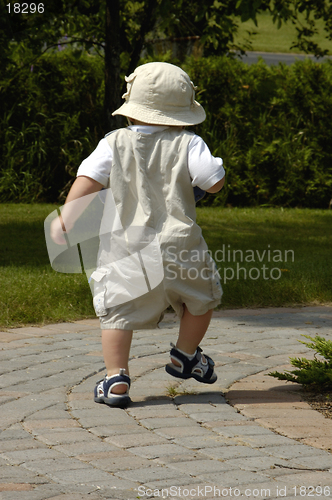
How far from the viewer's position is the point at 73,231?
300 centimetres

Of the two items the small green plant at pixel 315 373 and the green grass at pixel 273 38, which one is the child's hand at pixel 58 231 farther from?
the green grass at pixel 273 38

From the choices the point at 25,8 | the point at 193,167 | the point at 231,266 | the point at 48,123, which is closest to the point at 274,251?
the point at 231,266

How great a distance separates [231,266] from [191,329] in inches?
116

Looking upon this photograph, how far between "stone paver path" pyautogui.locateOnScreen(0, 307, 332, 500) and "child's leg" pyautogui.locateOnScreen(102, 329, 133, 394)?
0.62 ft

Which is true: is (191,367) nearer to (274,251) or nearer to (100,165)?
(100,165)

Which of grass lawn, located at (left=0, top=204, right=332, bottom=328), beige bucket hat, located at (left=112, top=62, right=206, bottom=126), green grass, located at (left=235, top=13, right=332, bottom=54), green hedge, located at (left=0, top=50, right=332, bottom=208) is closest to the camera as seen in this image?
beige bucket hat, located at (left=112, top=62, right=206, bottom=126)

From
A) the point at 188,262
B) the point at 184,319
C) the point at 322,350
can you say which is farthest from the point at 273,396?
the point at 188,262

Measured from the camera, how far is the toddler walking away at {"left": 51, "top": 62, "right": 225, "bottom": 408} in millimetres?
2893

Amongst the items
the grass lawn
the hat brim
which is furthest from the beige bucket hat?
the grass lawn

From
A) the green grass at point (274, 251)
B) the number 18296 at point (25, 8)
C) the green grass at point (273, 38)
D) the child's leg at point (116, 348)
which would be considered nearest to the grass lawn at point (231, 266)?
the green grass at point (274, 251)

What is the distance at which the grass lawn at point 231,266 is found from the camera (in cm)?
480

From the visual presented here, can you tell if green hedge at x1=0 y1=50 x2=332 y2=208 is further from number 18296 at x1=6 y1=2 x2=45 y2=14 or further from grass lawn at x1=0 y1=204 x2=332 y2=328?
number 18296 at x1=6 y1=2 x2=45 y2=14

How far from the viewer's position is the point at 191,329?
10.4ft

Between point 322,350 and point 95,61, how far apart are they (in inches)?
337
